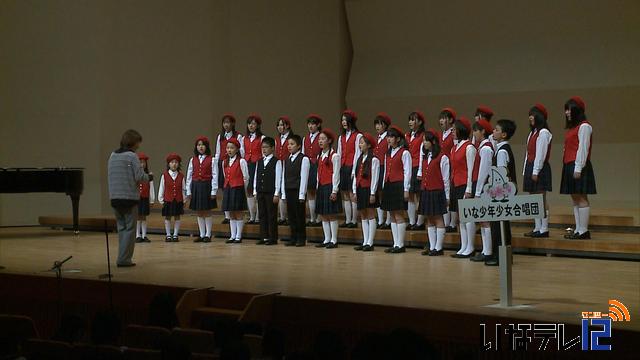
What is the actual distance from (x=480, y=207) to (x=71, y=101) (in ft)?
31.6

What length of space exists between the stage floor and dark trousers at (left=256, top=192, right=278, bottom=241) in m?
0.27

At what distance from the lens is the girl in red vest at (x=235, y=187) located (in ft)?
35.4

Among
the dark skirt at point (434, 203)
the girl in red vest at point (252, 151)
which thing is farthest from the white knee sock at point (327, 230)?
the dark skirt at point (434, 203)

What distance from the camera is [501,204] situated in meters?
5.92

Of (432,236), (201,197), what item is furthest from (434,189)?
(201,197)

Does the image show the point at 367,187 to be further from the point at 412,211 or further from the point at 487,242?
the point at 487,242

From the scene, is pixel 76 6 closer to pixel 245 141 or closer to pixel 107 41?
pixel 107 41

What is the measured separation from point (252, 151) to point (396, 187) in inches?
103

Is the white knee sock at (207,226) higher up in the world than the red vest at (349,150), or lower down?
lower down

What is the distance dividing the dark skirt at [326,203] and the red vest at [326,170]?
63mm

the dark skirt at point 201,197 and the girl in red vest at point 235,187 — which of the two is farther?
the dark skirt at point 201,197

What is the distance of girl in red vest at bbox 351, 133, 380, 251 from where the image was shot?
9.82 metres

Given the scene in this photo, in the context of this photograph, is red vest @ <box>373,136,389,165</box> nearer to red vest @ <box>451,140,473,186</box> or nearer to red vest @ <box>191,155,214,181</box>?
red vest @ <box>451,140,473,186</box>

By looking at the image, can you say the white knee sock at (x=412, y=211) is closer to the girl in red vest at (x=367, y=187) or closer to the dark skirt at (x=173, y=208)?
the girl in red vest at (x=367, y=187)
